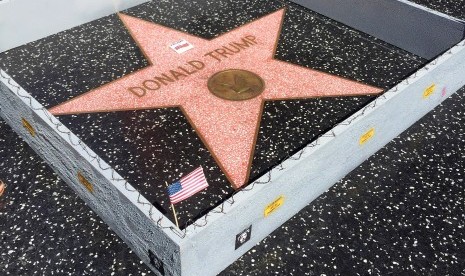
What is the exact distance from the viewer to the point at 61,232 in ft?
9.68

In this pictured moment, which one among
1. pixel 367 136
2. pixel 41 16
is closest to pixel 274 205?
pixel 367 136

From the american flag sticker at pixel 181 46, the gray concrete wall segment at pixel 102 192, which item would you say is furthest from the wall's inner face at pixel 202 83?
the gray concrete wall segment at pixel 102 192

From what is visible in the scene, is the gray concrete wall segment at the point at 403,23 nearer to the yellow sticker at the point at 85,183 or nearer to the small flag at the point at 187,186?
the small flag at the point at 187,186

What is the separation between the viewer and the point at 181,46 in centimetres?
439

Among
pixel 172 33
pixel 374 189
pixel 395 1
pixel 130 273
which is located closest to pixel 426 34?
pixel 395 1

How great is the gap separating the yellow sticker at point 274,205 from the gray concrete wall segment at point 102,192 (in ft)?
1.92

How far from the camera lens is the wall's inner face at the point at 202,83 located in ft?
11.1

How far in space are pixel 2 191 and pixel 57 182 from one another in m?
0.32

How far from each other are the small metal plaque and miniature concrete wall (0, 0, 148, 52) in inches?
105

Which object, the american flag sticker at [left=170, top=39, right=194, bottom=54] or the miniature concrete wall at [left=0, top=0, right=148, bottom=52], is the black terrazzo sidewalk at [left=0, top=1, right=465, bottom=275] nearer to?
the miniature concrete wall at [left=0, top=0, right=148, bottom=52]

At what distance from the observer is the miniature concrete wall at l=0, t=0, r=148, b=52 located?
4109 millimetres

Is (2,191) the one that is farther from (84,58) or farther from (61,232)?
(84,58)

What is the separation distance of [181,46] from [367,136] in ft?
6.13

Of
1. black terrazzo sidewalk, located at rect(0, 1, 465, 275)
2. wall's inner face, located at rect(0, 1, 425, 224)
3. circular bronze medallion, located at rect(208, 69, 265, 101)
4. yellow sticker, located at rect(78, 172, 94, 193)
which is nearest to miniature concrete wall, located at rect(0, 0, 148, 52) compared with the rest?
wall's inner face, located at rect(0, 1, 425, 224)
